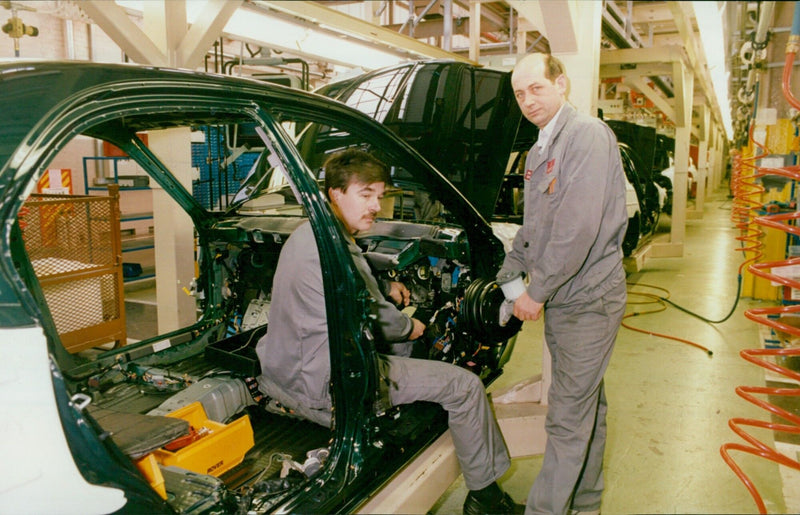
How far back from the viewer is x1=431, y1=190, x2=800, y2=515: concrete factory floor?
2.50 m

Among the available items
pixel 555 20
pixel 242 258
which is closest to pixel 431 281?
pixel 242 258

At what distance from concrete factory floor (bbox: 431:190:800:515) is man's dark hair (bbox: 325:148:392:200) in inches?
56.9

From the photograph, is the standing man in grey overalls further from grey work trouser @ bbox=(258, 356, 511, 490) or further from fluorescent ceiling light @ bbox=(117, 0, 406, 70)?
fluorescent ceiling light @ bbox=(117, 0, 406, 70)

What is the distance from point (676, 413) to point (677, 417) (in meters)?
0.06

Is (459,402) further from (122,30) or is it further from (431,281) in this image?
(122,30)

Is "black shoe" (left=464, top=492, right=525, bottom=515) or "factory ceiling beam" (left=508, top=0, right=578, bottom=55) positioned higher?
"factory ceiling beam" (left=508, top=0, right=578, bottom=55)

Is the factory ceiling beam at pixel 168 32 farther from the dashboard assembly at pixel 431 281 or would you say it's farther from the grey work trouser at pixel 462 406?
the grey work trouser at pixel 462 406

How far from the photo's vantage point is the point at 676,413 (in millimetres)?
3359

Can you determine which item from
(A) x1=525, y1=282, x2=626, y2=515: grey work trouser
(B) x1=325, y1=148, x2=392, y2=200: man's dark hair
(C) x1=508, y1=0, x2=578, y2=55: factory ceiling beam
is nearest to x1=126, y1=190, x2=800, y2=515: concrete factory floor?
(A) x1=525, y1=282, x2=626, y2=515: grey work trouser

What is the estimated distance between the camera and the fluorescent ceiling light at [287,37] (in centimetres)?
369

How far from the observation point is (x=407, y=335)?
2229 millimetres

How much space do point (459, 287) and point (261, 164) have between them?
1.78 m

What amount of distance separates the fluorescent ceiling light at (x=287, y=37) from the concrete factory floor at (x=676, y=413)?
2.90 metres

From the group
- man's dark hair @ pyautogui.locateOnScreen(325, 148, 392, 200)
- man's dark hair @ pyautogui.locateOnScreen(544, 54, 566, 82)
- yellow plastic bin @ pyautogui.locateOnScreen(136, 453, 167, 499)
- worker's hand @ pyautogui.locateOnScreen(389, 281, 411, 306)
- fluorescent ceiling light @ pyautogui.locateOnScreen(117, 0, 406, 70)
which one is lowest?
yellow plastic bin @ pyautogui.locateOnScreen(136, 453, 167, 499)
